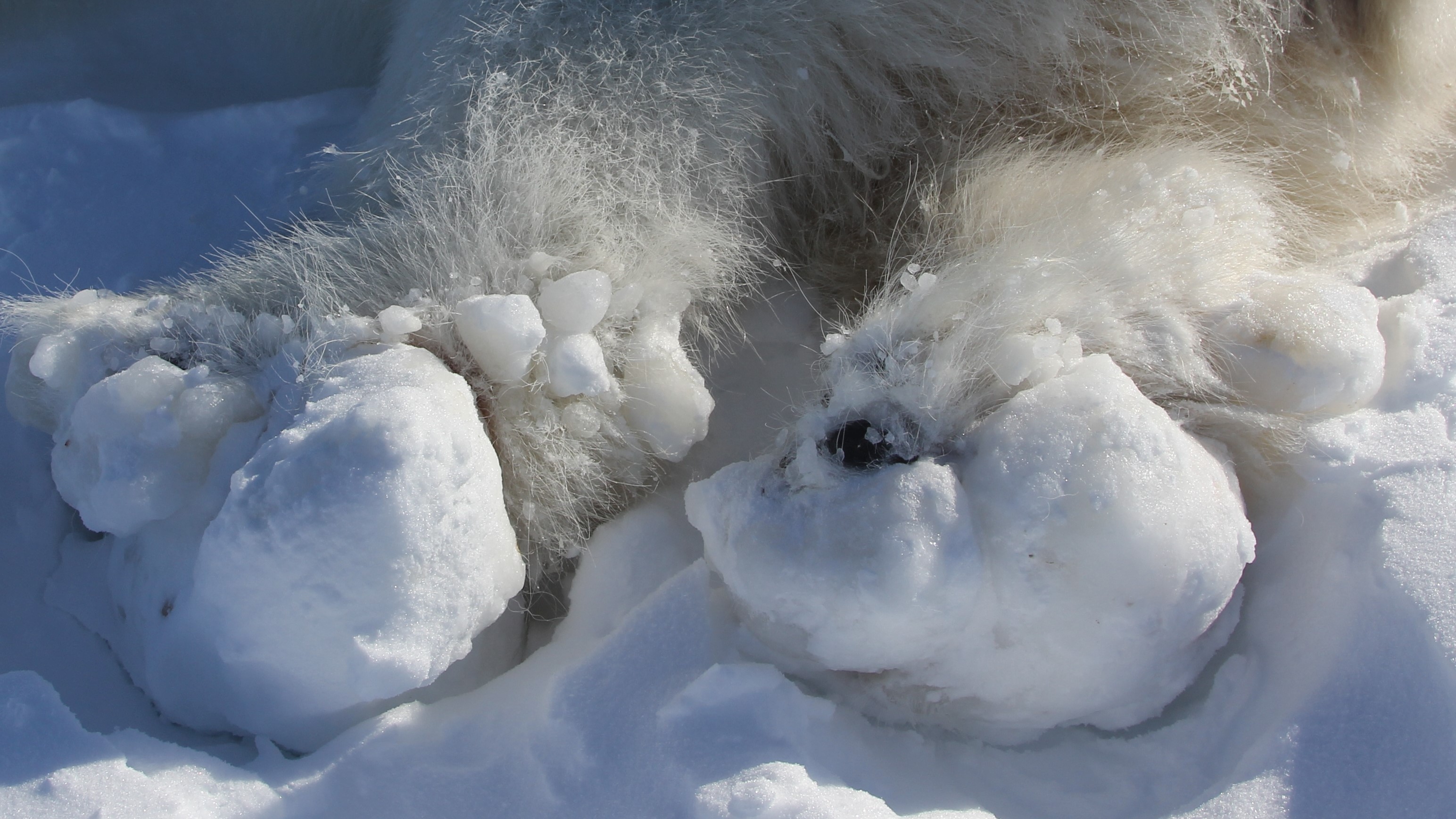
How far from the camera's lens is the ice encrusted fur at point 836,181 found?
869mm

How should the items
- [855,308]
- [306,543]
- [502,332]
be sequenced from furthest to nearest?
[855,308] → [502,332] → [306,543]

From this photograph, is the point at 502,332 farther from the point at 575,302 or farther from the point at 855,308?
the point at 855,308

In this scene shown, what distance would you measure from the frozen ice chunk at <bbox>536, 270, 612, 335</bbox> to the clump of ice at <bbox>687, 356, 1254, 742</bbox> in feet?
0.70

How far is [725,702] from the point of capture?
0.77 meters

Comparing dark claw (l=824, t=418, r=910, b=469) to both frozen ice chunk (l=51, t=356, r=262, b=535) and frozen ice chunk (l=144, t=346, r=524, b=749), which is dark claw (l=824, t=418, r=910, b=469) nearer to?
frozen ice chunk (l=144, t=346, r=524, b=749)

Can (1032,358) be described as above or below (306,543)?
above

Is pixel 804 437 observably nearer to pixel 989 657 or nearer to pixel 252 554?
pixel 989 657

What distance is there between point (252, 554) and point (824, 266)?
0.66 meters

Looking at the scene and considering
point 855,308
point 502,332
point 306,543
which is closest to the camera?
point 306,543

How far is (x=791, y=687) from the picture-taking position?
30.4 inches

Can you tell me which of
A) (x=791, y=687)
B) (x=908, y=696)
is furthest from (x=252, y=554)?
(x=908, y=696)

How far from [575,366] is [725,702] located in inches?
12.3

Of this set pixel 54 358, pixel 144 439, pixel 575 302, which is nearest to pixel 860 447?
pixel 575 302

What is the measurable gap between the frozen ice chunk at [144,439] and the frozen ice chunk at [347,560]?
0.23ft
